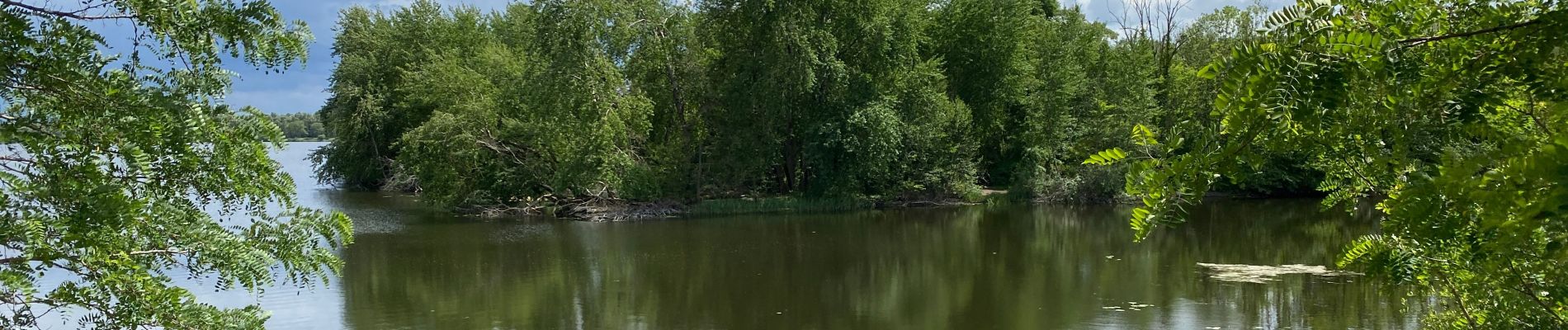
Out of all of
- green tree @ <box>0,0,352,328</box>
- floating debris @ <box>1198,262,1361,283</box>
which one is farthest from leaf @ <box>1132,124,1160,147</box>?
floating debris @ <box>1198,262,1361,283</box>

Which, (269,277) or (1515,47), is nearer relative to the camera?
(1515,47)

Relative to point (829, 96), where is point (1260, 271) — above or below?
below

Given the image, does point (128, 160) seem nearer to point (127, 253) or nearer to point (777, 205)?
point (127, 253)

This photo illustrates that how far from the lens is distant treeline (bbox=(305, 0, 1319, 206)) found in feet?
88.2

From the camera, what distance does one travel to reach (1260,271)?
16469 millimetres

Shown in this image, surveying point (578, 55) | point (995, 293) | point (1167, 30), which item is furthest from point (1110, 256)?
point (1167, 30)

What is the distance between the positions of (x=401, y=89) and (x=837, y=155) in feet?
50.5

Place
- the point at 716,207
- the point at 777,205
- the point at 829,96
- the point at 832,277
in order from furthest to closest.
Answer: the point at 777,205 < the point at 829,96 < the point at 716,207 < the point at 832,277

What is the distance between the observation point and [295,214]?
495 cm

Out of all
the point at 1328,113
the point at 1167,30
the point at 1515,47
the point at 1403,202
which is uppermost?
the point at 1167,30

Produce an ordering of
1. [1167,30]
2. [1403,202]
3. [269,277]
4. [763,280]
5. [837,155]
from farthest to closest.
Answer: [1167,30] < [837,155] < [763,280] < [269,277] < [1403,202]

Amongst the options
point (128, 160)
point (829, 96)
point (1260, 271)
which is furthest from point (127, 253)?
point (829, 96)

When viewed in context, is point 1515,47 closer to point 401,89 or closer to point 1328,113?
point 1328,113

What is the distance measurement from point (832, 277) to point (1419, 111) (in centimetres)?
1387
